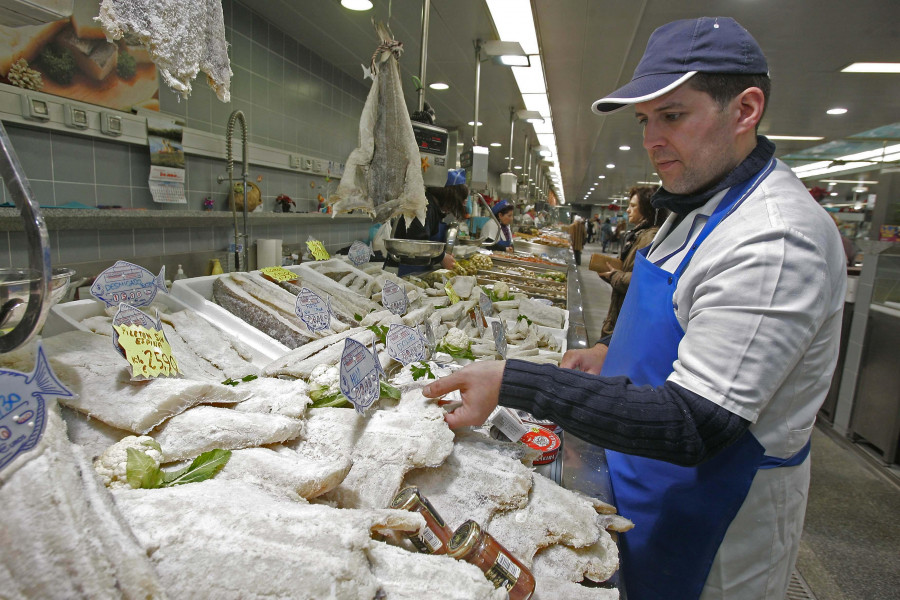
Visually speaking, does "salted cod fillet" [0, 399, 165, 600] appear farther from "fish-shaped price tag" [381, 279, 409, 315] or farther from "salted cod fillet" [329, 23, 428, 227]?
"salted cod fillet" [329, 23, 428, 227]

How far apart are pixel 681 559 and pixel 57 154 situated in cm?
500

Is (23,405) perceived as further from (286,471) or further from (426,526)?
(426,526)

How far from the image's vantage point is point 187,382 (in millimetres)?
1244

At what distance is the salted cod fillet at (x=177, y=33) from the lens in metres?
→ 1.28

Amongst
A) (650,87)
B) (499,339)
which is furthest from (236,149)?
(650,87)

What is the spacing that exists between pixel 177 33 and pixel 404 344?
4.03 ft

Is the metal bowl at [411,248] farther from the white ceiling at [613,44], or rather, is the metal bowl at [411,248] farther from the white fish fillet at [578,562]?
the white ceiling at [613,44]

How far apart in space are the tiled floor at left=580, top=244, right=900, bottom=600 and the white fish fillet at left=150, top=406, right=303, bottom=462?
3570 millimetres

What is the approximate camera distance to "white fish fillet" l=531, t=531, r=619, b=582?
108 cm

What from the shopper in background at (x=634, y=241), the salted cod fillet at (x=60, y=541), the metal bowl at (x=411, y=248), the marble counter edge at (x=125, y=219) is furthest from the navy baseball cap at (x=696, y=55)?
the marble counter edge at (x=125, y=219)

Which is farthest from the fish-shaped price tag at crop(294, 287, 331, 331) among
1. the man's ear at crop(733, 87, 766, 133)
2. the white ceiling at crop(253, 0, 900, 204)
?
the white ceiling at crop(253, 0, 900, 204)

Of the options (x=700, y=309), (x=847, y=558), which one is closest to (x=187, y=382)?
(x=700, y=309)

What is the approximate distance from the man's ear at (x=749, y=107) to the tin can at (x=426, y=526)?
1.29 meters

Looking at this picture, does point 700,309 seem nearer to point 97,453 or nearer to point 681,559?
point 681,559
